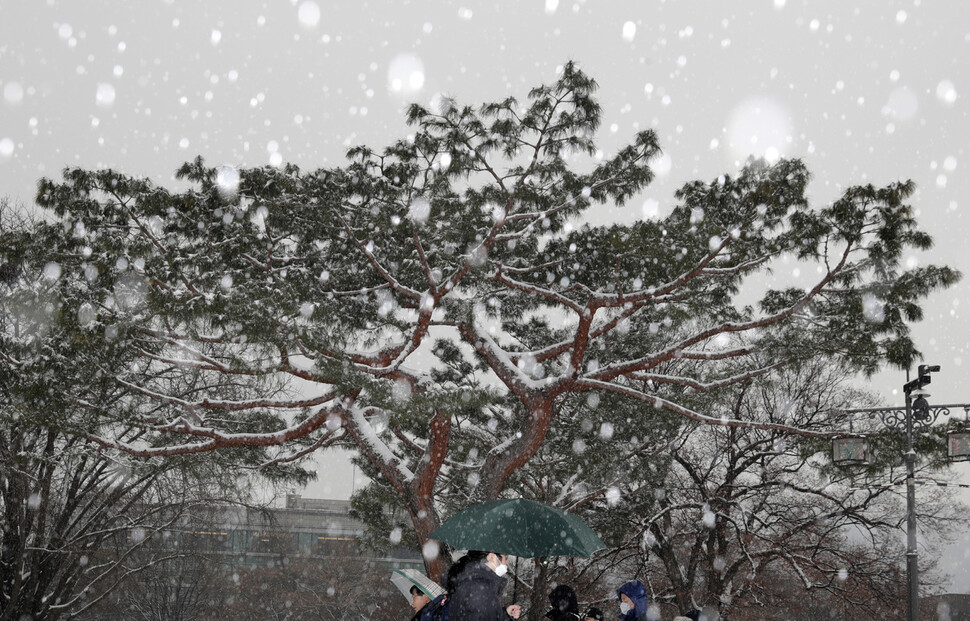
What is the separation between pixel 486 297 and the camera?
11.8 meters

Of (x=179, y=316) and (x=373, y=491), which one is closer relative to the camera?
(x=179, y=316)

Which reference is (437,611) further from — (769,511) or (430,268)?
(769,511)

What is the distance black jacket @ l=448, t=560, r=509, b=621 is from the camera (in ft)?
12.1

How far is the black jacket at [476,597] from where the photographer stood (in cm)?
369

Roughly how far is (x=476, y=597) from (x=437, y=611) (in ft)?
1.39

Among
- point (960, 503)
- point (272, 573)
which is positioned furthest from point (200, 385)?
point (960, 503)

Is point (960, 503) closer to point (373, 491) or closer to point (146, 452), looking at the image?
point (373, 491)

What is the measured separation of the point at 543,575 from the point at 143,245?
375 inches

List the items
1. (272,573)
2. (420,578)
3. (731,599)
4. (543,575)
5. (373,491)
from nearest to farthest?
(420,578), (543,575), (373,491), (731,599), (272,573)

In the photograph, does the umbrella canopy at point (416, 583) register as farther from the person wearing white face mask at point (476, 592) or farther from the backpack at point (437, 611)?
the person wearing white face mask at point (476, 592)

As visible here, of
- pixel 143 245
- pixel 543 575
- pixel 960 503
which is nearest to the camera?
pixel 143 245

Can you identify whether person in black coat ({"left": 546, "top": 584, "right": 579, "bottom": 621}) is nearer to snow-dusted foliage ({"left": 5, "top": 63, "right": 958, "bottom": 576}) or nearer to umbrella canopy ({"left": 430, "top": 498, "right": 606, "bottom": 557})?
umbrella canopy ({"left": 430, "top": 498, "right": 606, "bottom": 557})

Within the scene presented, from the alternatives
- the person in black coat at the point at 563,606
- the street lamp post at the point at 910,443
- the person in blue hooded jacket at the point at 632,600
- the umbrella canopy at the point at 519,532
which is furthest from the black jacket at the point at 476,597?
the street lamp post at the point at 910,443

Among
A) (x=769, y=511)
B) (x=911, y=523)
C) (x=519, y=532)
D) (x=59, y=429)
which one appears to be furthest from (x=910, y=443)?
(x=59, y=429)
